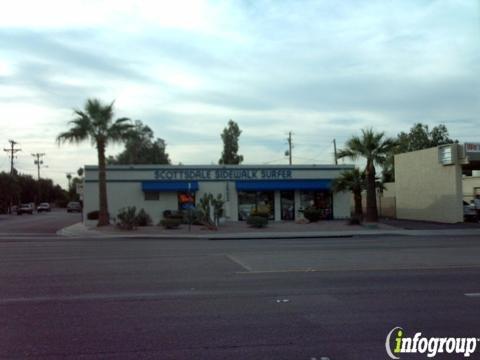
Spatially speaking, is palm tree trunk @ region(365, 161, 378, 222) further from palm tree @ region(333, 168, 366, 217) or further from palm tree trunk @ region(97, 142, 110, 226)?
palm tree trunk @ region(97, 142, 110, 226)

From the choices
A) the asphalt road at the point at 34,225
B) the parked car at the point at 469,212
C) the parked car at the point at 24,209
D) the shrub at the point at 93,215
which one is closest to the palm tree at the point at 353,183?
the parked car at the point at 469,212

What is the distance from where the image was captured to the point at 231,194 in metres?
38.0

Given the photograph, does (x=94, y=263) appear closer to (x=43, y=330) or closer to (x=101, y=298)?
(x=101, y=298)

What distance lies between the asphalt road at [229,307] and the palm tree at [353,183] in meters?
18.5

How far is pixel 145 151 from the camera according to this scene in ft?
234

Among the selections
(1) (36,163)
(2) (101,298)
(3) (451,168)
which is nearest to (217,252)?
(2) (101,298)

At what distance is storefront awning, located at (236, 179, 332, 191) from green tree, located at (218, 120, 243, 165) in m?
28.2

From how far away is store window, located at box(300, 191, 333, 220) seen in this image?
38844 millimetres

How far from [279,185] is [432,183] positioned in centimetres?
1023

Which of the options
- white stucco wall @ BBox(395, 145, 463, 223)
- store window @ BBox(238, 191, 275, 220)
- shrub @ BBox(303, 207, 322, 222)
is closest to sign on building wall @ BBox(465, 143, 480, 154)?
white stucco wall @ BBox(395, 145, 463, 223)

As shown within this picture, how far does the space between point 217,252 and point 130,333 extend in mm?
10657

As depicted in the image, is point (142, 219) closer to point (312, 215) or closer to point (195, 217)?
point (195, 217)

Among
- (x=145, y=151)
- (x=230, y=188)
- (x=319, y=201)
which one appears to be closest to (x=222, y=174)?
(x=230, y=188)

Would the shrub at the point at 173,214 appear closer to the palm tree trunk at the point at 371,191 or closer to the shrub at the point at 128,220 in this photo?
the shrub at the point at 128,220
